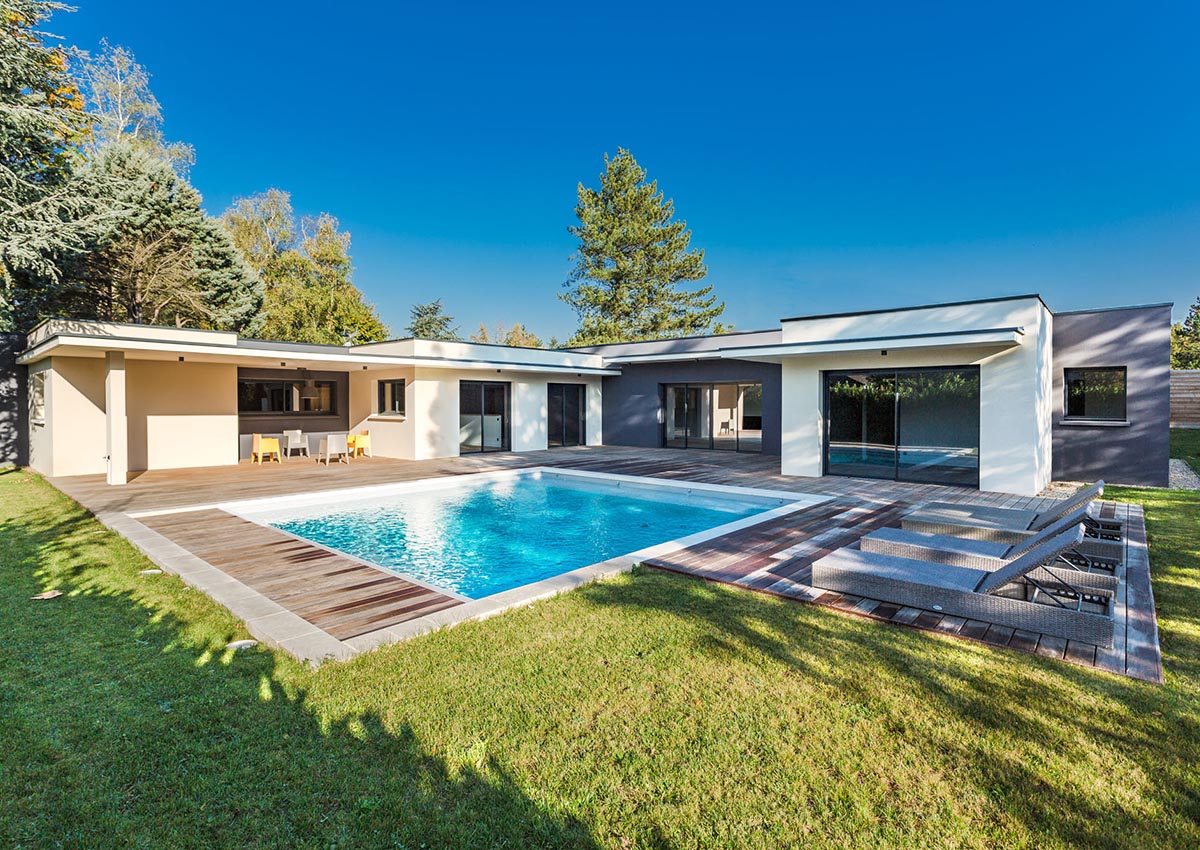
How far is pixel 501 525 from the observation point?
930cm

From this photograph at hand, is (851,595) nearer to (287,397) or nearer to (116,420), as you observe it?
(116,420)

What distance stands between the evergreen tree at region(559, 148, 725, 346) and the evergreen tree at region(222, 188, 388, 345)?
12.7 m

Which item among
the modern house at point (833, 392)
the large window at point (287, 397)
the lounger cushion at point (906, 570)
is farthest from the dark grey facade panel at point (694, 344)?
the lounger cushion at point (906, 570)

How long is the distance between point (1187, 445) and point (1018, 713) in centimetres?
2208

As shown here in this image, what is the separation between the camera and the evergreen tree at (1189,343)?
33438 millimetres

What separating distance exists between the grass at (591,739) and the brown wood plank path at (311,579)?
52cm

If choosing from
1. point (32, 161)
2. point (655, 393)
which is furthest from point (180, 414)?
point (655, 393)

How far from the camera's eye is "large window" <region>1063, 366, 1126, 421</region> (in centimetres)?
1183

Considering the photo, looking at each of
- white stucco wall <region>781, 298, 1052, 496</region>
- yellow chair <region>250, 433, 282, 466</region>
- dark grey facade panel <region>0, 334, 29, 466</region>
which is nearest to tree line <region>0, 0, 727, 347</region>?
dark grey facade panel <region>0, 334, 29, 466</region>

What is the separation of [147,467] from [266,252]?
24576mm

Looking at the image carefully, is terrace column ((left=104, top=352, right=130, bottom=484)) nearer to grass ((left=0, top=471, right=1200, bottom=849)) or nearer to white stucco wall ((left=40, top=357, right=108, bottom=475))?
white stucco wall ((left=40, top=357, right=108, bottom=475))

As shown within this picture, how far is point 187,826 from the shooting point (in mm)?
2211

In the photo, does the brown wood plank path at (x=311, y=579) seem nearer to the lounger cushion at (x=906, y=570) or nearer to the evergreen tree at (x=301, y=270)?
the lounger cushion at (x=906, y=570)

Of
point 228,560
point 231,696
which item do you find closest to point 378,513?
point 228,560
